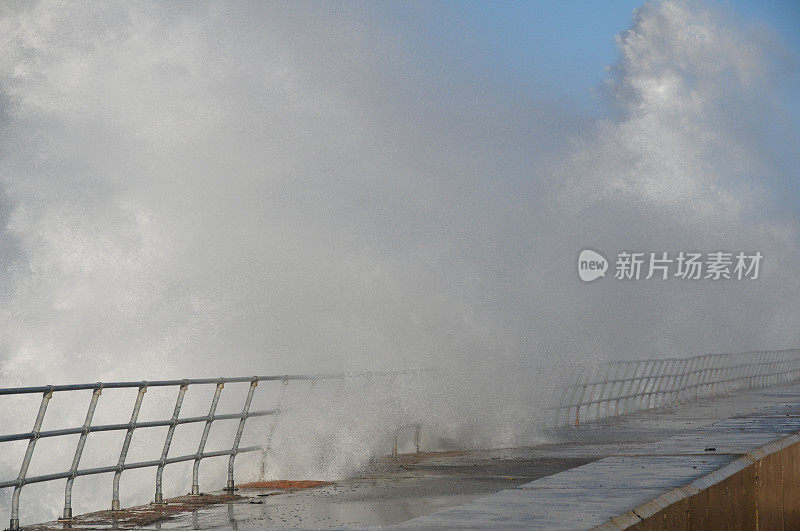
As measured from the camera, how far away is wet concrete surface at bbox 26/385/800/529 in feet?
23.7

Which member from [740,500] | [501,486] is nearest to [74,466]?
[501,486]

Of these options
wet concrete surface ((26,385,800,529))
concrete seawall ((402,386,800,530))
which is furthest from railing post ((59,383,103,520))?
concrete seawall ((402,386,800,530))

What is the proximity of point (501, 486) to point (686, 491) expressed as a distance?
17.9 ft

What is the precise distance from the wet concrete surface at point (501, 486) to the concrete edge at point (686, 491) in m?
0.12

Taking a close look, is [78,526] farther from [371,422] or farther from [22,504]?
[22,504]

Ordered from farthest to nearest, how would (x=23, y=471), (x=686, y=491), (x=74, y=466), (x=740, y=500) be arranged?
(x=74, y=466)
(x=23, y=471)
(x=740, y=500)
(x=686, y=491)

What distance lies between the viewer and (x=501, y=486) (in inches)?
504

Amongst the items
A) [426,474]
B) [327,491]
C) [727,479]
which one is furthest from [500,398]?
[727,479]

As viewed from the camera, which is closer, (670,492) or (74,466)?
(670,492)

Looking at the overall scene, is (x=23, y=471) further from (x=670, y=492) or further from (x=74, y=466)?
(x=670, y=492)

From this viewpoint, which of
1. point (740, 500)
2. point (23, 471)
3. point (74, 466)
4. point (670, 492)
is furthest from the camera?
point (74, 466)

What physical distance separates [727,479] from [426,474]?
6572 mm

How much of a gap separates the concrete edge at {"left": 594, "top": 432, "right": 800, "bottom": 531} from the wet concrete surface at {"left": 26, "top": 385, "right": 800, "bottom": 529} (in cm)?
12

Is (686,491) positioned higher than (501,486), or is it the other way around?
(686,491)
